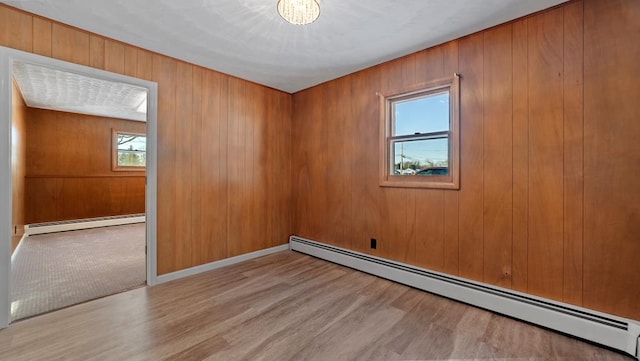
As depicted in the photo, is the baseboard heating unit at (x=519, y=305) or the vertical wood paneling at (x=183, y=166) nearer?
the baseboard heating unit at (x=519, y=305)

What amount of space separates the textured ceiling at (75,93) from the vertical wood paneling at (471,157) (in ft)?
11.4

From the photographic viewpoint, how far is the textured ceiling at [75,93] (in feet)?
11.7

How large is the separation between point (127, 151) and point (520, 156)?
7487mm

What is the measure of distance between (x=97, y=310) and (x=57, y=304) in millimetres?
429

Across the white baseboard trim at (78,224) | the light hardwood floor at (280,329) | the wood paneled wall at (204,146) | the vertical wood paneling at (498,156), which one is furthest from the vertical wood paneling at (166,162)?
the white baseboard trim at (78,224)

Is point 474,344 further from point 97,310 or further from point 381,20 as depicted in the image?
point 97,310

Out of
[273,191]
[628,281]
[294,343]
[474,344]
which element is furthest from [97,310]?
[628,281]

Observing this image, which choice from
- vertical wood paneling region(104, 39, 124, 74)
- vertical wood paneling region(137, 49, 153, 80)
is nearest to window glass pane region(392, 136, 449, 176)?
vertical wood paneling region(137, 49, 153, 80)

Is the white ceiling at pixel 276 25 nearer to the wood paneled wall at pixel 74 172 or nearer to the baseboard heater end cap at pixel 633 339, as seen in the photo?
the baseboard heater end cap at pixel 633 339

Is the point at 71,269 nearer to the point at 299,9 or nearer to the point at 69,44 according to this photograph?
the point at 69,44

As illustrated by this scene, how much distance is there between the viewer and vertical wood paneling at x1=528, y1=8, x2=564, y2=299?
80.8 inches

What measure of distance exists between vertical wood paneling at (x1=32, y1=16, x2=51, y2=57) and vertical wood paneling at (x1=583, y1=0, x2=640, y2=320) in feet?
13.8

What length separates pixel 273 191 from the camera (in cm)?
404

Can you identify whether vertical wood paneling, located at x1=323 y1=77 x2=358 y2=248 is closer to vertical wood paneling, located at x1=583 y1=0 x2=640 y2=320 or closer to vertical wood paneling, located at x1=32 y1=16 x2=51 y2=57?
vertical wood paneling, located at x1=583 y1=0 x2=640 y2=320
